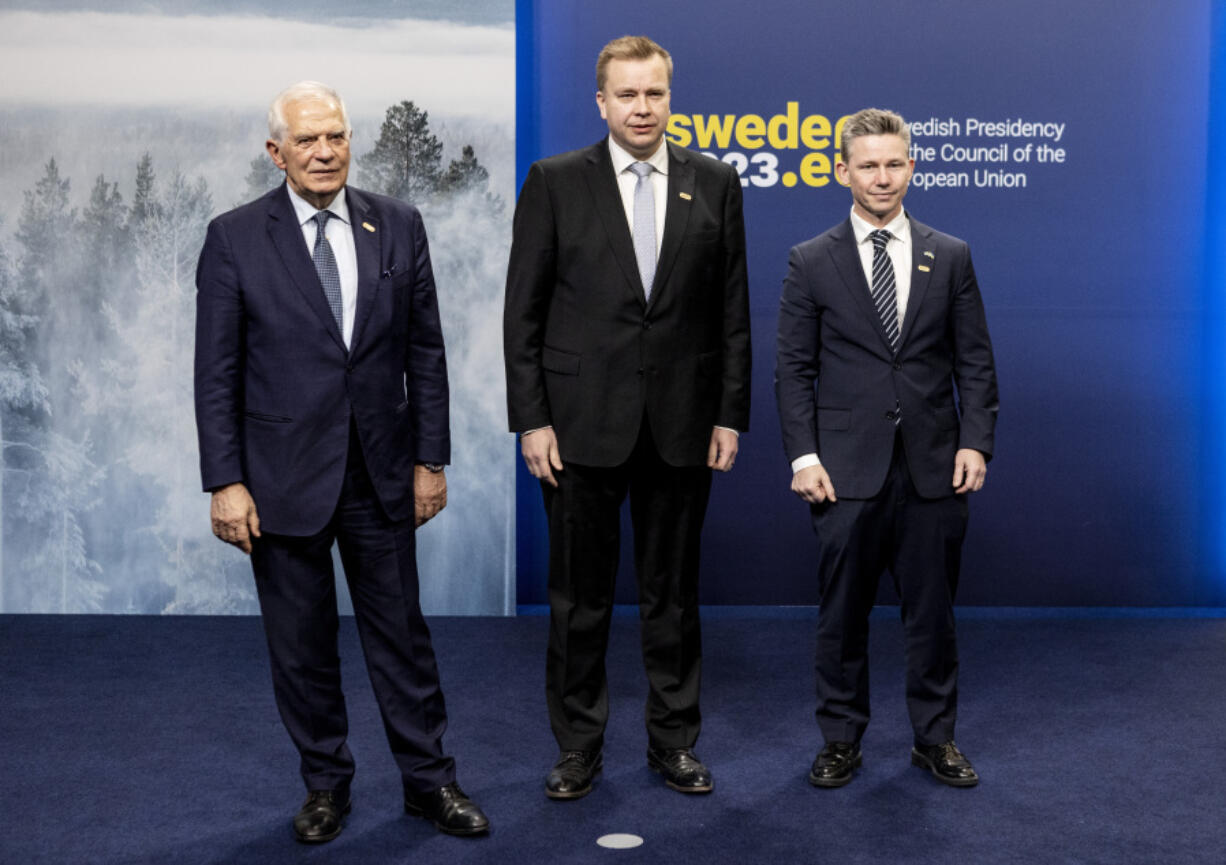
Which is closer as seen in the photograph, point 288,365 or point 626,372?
point 288,365

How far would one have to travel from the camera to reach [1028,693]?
3949 millimetres

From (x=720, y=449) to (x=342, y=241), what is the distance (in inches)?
38.6

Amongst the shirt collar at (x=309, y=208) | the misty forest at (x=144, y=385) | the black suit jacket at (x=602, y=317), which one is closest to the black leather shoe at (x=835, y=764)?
the black suit jacket at (x=602, y=317)

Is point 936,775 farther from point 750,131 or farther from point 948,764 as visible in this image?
point 750,131

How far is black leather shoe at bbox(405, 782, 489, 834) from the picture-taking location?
110 inches

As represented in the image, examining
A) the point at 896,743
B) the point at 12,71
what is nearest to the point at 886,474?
the point at 896,743

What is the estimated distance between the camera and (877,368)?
3.08 metres

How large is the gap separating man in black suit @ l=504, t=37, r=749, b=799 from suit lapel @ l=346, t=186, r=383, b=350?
1.14 feet

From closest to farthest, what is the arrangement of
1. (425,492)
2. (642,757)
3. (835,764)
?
(425,492) → (835,764) → (642,757)

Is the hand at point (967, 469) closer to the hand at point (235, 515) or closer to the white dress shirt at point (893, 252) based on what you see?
the white dress shirt at point (893, 252)

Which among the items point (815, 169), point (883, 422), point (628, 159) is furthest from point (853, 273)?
Result: point (815, 169)

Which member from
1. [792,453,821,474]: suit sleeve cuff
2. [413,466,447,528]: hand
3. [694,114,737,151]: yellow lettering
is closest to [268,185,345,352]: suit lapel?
[413,466,447,528]: hand

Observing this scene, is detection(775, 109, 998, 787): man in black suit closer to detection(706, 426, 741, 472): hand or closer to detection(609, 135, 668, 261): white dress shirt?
detection(706, 426, 741, 472): hand

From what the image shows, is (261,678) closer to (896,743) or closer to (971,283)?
(896,743)
